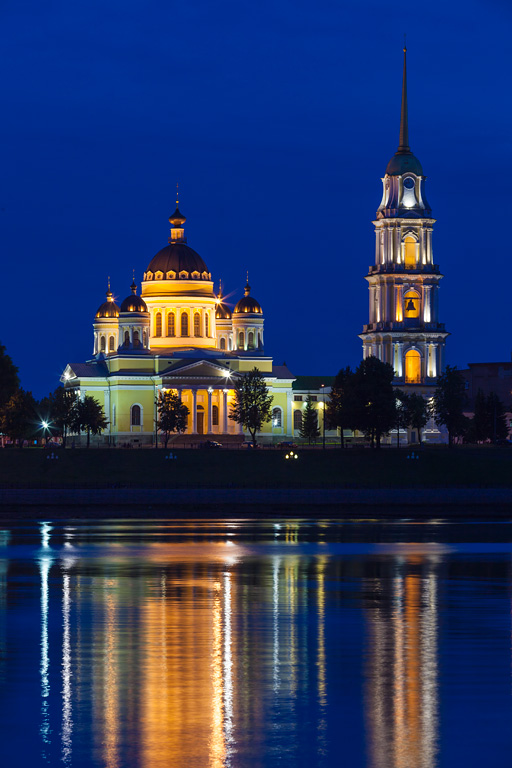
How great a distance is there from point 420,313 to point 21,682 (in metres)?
129

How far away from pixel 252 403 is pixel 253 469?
34.2 metres

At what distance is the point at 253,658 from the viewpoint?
27484 mm

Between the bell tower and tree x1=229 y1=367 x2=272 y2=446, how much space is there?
54.5ft

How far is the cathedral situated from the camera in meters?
146

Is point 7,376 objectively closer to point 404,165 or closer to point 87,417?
point 87,417

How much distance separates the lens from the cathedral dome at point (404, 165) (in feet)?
502

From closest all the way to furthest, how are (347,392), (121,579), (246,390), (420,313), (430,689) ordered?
(430,689)
(121,579)
(347,392)
(246,390)
(420,313)

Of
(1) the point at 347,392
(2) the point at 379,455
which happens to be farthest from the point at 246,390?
(2) the point at 379,455

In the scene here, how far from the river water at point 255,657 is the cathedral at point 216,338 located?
94692mm

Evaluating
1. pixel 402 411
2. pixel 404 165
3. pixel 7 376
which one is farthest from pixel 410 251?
pixel 7 376

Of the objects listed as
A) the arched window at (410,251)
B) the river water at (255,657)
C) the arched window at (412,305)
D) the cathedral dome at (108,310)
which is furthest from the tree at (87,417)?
the river water at (255,657)

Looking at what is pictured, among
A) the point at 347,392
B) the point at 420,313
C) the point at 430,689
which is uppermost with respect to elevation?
the point at 420,313

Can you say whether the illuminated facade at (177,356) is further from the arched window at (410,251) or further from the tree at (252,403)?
the arched window at (410,251)

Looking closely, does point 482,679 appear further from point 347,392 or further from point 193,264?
point 193,264
